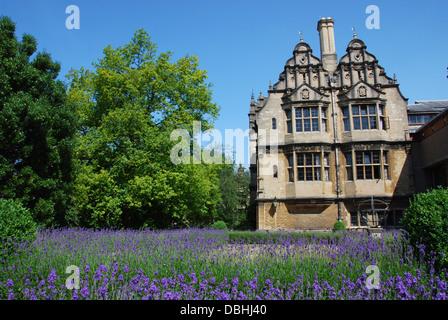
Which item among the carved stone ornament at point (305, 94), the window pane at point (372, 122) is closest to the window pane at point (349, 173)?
the window pane at point (372, 122)

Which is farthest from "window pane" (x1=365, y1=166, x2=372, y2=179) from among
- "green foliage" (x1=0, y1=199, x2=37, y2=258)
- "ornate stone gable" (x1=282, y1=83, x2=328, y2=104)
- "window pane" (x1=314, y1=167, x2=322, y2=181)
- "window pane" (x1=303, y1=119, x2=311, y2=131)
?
"green foliage" (x1=0, y1=199, x2=37, y2=258)

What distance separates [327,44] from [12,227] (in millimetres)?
24801

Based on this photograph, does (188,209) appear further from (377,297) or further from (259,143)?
(377,297)

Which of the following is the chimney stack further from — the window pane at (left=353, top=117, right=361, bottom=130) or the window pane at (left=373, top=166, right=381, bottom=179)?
the window pane at (left=373, top=166, right=381, bottom=179)

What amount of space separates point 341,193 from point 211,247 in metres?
15.6

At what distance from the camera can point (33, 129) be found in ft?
46.1

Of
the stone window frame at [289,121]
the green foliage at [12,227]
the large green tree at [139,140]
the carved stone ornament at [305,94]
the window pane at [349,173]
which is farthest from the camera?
the stone window frame at [289,121]

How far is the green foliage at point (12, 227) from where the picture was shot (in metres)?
7.69

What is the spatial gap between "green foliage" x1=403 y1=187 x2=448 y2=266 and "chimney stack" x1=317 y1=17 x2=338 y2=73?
759 inches

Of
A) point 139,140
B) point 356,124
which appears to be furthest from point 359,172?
point 139,140

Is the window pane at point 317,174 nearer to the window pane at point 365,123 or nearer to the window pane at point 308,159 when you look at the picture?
the window pane at point 308,159

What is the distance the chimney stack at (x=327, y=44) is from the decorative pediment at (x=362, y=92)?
2580 mm
